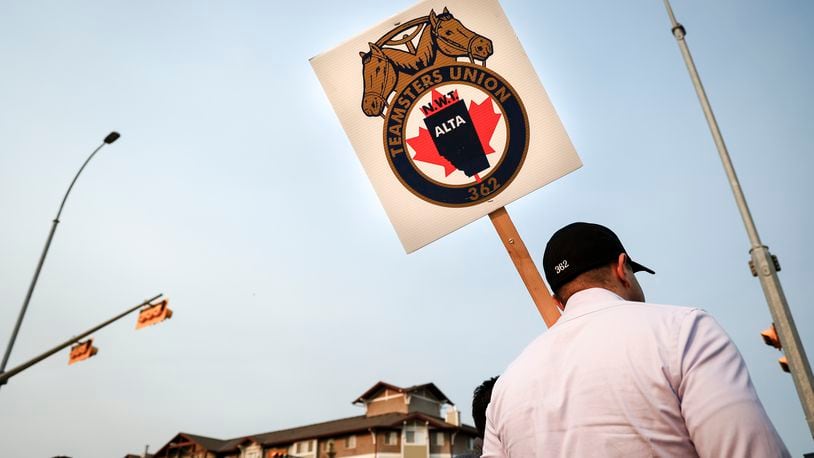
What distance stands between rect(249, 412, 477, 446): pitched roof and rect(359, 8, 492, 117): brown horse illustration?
35.1 m

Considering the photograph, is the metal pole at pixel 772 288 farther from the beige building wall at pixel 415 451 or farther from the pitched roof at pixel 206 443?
the pitched roof at pixel 206 443

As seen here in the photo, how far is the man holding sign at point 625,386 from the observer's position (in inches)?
46.3

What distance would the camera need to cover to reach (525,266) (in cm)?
243

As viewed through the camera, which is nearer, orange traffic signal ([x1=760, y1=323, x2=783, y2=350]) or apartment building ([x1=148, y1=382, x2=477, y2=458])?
orange traffic signal ([x1=760, y1=323, x2=783, y2=350])

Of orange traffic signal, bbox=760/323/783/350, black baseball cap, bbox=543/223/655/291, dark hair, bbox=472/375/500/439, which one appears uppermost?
black baseball cap, bbox=543/223/655/291

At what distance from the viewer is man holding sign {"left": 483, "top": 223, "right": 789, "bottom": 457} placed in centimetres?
117

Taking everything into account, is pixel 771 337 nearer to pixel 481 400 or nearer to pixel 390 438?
pixel 481 400

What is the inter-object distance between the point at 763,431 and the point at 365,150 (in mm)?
2302

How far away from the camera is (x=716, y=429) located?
115 cm

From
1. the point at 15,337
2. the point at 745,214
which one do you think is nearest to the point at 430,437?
the point at 15,337

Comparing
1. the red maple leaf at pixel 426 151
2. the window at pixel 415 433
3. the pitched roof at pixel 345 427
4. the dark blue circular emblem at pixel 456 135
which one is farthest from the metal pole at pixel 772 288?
the window at pixel 415 433

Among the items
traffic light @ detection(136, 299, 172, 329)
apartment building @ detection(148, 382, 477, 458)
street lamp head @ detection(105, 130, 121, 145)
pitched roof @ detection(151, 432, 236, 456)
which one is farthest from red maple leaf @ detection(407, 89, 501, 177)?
pitched roof @ detection(151, 432, 236, 456)

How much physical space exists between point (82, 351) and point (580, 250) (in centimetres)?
1490

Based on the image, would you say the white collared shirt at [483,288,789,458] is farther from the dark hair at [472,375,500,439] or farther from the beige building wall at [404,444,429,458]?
the beige building wall at [404,444,429,458]
